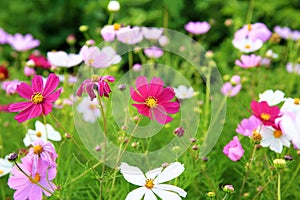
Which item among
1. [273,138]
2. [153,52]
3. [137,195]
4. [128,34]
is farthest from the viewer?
[153,52]

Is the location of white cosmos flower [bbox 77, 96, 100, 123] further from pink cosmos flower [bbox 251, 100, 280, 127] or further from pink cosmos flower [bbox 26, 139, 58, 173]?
pink cosmos flower [bbox 251, 100, 280, 127]

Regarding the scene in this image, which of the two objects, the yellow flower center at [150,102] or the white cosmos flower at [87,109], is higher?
the white cosmos flower at [87,109]

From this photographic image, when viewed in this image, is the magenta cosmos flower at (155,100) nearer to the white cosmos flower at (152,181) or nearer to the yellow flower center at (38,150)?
the white cosmos flower at (152,181)

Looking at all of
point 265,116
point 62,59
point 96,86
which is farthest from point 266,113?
point 62,59

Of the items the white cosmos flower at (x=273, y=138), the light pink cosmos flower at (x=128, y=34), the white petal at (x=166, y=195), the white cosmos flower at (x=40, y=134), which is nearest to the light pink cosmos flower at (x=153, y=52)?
the light pink cosmos flower at (x=128, y=34)

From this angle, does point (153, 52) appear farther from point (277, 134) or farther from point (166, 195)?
point (166, 195)
